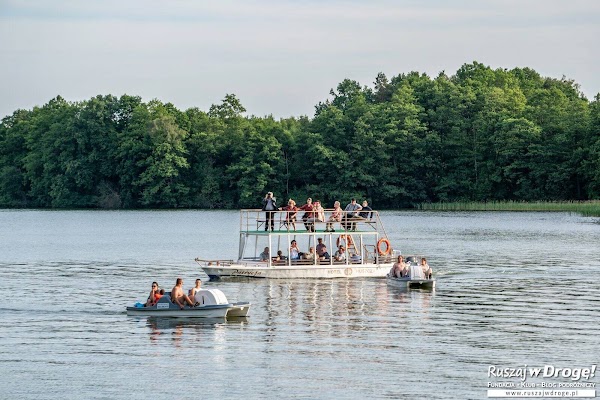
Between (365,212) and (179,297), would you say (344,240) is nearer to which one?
(365,212)

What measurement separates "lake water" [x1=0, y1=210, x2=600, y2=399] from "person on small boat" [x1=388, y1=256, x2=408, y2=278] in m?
0.86

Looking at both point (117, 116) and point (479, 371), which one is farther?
point (117, 116)

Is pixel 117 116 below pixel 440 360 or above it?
above

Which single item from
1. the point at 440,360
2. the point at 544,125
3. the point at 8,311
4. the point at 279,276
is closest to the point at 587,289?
the point at 279,276

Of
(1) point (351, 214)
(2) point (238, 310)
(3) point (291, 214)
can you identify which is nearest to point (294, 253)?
(3) point (291, 214)

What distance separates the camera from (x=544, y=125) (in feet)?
468

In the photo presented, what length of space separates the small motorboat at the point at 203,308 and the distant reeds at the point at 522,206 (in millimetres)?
83219

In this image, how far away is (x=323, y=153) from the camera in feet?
480

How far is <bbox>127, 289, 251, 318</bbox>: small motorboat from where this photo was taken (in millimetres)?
36656

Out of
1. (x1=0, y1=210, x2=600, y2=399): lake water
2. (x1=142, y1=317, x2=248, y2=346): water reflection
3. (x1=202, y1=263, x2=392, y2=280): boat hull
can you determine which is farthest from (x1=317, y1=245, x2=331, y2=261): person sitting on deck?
(x1=142, y1=317, x2=248, y2=346): water reflection

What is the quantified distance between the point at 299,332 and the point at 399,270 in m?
13.5

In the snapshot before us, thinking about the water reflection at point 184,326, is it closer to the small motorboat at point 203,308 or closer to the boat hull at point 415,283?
the small motorboat at point 203,308

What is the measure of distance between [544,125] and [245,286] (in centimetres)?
10155

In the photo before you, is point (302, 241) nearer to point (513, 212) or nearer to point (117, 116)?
point (513, 212)
